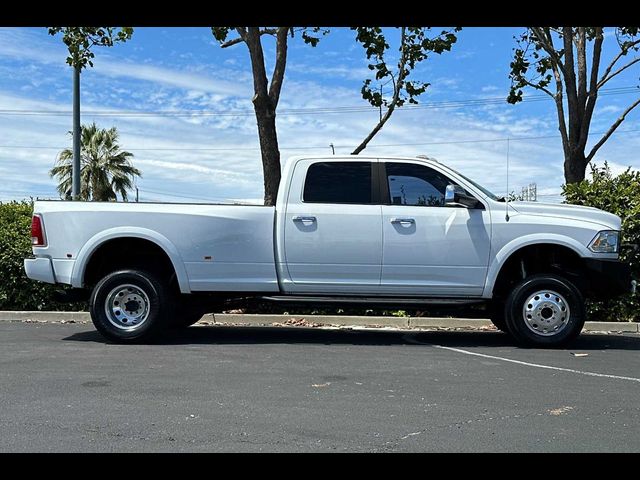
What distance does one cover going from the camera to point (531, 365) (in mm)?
7020

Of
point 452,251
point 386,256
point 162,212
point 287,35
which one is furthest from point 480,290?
point 287,35

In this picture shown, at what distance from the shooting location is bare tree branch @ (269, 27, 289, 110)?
41.0 feet

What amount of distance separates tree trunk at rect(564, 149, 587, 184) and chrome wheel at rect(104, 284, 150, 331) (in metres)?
9.93

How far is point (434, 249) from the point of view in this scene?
800 cm

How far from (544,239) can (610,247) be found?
79 centimetres

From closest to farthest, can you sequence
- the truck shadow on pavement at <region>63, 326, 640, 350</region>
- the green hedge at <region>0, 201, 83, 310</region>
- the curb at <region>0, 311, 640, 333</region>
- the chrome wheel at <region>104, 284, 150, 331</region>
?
the chrome wheel at <region>104, 284, 150, 331</region>
the truck shadow on pavement at <region>63, 326, 640, 350</region>
the curb at <region>0, 311, 640, 333</region>
the green hedge at <region>0, 201, 83, 310</region>

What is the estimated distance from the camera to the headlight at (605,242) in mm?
7957

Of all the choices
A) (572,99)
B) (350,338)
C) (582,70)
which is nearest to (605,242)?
(350,338)

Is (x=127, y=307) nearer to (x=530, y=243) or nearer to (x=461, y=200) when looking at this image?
(x=461, y=200)

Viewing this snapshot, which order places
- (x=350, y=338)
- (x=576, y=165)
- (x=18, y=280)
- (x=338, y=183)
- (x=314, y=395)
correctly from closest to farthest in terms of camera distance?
(x=314, y=395)
(x=338, y=183)
(x=350, y=338)
(x=18, y=280)
(x=576, y=165)

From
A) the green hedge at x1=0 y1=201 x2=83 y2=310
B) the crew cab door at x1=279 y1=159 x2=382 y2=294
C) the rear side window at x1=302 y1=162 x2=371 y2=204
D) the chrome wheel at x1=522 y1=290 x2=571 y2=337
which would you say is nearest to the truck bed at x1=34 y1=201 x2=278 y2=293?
the crew cab door at x1=279 y1=159 x2=382 y2=294

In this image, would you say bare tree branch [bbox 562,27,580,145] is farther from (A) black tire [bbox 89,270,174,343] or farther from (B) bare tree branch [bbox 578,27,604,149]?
(A) black tire [bbox 89,270,174,343]

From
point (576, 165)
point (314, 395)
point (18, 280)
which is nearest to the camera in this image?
point (314, 395)

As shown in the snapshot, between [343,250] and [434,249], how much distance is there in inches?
41.3
